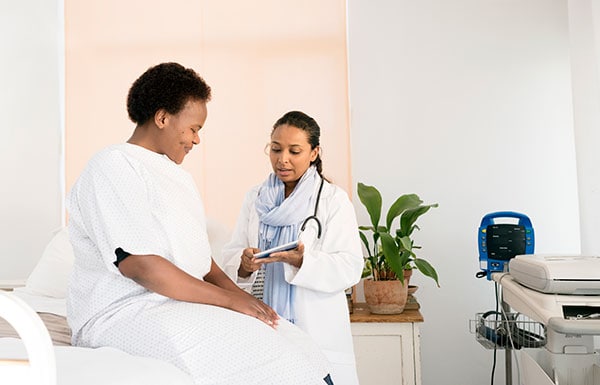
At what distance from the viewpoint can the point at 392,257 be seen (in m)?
2.54

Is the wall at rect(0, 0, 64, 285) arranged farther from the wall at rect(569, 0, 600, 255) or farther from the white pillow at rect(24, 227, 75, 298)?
the wall at rect(569, 0, 600, 255)

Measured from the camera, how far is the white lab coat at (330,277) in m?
1.97

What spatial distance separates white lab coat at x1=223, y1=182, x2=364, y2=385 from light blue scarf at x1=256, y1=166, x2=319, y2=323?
0.03m

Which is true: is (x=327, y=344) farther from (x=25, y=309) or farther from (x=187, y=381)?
(x=25, y=309)

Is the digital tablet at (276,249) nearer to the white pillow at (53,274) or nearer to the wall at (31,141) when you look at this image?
the white pillow at (53,274)

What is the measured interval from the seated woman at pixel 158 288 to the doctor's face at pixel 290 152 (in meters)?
0.77

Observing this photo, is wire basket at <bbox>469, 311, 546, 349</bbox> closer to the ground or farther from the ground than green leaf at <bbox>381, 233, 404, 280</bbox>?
closer to the ground

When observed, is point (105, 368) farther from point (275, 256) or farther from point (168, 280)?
point (275, 256)

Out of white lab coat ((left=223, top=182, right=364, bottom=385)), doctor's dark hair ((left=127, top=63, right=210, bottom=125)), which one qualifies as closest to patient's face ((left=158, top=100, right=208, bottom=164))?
doctor's dark hair ((left=127, top=63, right=210, bottom=125))

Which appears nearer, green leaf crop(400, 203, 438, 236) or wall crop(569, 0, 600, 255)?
wall crop(569, 0, 600, 255)

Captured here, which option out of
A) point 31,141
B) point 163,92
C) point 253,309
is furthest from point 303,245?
point 31,141

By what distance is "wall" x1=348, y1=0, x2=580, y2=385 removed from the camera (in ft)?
10.00

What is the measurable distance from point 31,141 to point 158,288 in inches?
101

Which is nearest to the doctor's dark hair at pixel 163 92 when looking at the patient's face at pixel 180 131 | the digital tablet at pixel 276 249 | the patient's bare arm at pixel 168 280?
the patient's face at pixel 180 131
